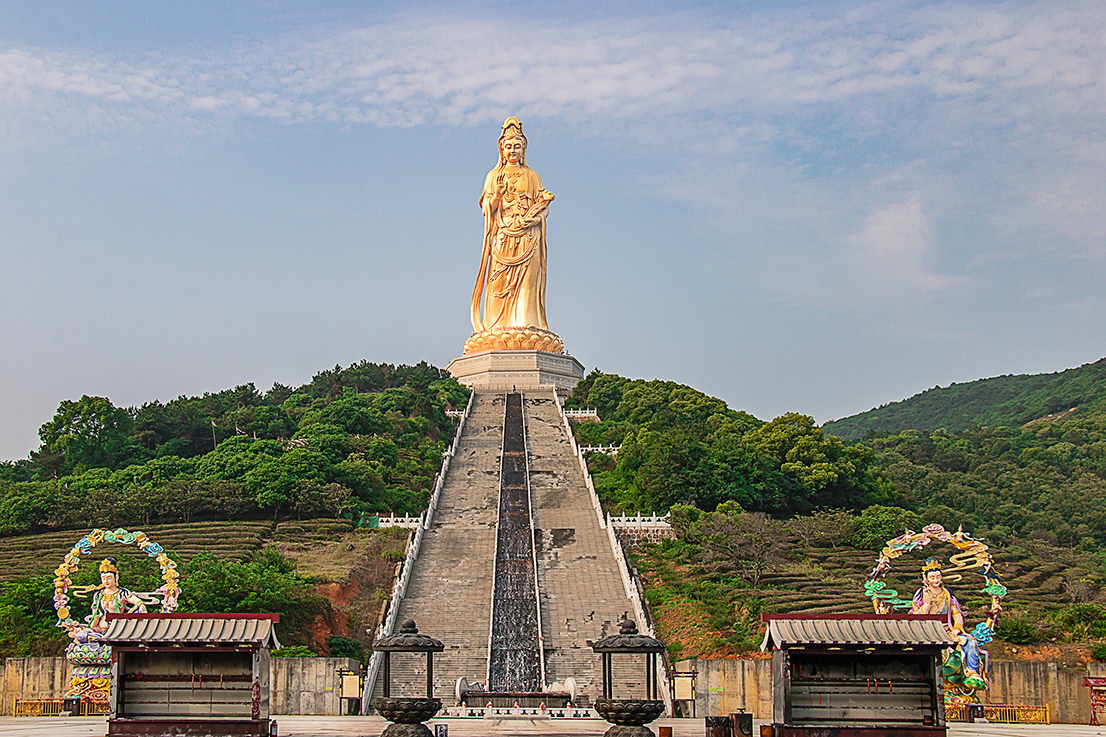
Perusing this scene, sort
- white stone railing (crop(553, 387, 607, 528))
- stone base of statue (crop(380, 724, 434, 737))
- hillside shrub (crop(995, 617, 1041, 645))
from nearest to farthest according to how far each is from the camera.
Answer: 1. stone base of statue (crop(380, 724, 434, 737))
2. hillside shrub (crop(995, 617, 1041, 645))
3. white stone railing (crop(553, 387, 607, 528))

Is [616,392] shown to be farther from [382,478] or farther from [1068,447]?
[1068,447]

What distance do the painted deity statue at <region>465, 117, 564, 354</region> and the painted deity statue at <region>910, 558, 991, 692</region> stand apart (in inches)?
1615

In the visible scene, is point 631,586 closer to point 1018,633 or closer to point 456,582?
point 456,582

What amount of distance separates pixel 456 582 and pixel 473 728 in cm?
1167

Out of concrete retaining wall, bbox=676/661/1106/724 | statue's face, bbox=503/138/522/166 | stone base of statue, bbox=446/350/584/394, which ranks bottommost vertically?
concrete retaining wall, bbox=676/661/1106/724

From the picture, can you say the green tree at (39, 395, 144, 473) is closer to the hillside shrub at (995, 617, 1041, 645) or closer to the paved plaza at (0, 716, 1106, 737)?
the paved plaza at (0, 716, 1106, 737)

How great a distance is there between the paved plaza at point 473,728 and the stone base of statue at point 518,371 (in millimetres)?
37027

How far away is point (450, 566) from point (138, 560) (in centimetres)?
798

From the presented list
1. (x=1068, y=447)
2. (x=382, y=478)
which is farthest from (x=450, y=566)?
(x=1068, y=447)

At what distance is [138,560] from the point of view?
1190 inches

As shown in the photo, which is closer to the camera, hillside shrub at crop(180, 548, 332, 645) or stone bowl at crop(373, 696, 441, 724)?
stone bowl at crop(373, 696, 441, 724)

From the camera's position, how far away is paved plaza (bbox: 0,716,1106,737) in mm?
15789

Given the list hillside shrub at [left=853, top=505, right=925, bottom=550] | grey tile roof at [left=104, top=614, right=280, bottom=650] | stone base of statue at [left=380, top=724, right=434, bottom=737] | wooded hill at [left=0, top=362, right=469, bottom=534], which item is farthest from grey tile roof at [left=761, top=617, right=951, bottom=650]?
wooded hill at [left=0, top=362, right=469, bottom=534]

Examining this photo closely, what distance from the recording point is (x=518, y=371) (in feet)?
187
